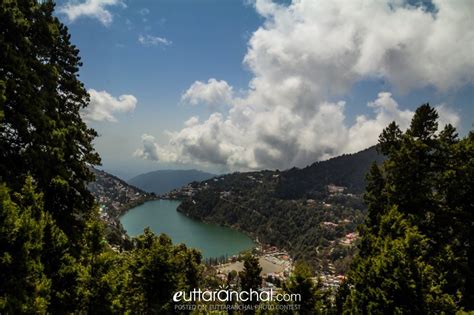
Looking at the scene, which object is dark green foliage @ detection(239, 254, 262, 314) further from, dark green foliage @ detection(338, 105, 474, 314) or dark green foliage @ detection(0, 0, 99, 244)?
dark green foliage @ detection(0, 0, 99, 244)

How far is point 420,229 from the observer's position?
15.8 m

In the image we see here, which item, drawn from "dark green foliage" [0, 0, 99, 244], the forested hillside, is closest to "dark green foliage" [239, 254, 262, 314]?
the forested hillside

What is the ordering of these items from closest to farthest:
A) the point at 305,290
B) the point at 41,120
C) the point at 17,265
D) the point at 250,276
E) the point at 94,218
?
the point at 17,265
the point at 41,120
the point at 94,218
the point at 305,290
the point at 250,276

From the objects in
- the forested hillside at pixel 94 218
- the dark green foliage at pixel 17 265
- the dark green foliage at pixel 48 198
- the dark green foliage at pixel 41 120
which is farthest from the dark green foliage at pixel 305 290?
the dark green foliage at pixel 17 265

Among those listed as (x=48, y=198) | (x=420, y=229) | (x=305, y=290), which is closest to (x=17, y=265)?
(x=48, y=198)

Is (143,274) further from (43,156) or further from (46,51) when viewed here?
(46,51)

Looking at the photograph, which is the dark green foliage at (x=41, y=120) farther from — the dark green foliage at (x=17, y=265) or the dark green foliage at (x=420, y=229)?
the dark green foliage at (x=420, y=229)

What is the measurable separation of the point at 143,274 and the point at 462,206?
53.7ft

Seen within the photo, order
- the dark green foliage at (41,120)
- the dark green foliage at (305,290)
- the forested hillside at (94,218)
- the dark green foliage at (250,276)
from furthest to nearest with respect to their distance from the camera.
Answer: the dark green foliage at (250,276)
the dark green foliage at (305,290)
the dark green foliage at (41,120)
the forested hillside at (94,218)

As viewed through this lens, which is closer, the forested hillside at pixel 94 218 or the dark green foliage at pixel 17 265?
the dark green foliage at pixel 17 265

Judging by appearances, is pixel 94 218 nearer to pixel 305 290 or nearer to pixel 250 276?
pixel 305 290

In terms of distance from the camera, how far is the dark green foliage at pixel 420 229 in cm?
1032

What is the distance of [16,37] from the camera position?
40.2ft

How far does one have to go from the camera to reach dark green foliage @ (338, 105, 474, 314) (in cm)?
1032
